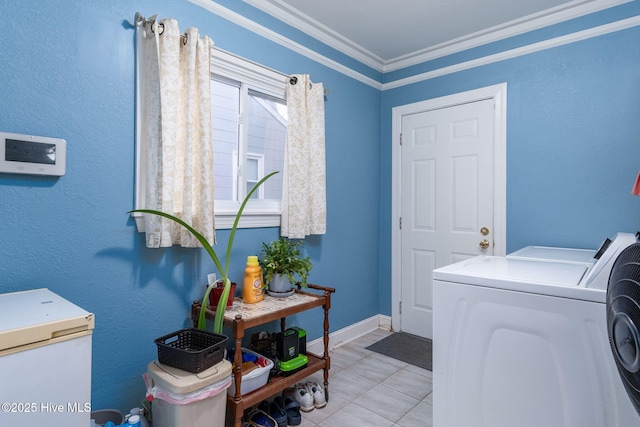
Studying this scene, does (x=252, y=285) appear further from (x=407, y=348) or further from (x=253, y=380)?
(x=407, y=348)

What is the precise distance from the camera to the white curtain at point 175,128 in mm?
1715

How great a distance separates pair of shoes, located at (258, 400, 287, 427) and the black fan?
5.00 feet

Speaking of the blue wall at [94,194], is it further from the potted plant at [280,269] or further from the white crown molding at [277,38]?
the potted plant at [280,269]

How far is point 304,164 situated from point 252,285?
3.16 feet

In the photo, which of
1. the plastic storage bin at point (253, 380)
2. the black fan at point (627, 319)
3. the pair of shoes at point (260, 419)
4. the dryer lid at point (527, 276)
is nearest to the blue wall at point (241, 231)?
the plastic storage bin at point (253, 380)

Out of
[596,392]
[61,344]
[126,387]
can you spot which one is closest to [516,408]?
[596,392]

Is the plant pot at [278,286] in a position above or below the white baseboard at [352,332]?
above

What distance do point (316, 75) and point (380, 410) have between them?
2393 millimetres

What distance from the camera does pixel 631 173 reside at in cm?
223

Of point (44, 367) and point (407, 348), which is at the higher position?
point (44, 367)

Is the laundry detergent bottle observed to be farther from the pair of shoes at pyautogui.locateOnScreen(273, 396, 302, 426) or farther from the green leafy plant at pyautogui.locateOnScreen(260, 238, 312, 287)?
the pair of shoes at pyautogui.locateOnScreen(273, 396, 302, 426)

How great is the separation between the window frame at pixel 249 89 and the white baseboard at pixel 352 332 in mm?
1044

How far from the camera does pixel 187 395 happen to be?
54.3 inches

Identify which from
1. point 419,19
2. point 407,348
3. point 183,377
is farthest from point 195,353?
point 419,19
